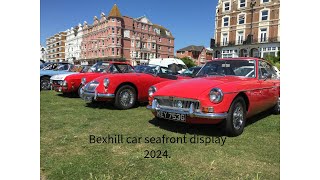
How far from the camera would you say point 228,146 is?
3439 millimetres

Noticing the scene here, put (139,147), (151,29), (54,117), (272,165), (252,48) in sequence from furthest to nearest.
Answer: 1. (151,29)
2. (252,48)
3. (54,117)
4. (139,147)
5. (272,165)

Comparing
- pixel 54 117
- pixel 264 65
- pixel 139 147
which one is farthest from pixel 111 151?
pixel 264 65

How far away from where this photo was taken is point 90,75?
8.00 meters

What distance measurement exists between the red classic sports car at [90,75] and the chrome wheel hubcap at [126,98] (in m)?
1.48

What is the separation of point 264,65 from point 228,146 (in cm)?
261

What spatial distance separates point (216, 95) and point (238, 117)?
0.60 meters

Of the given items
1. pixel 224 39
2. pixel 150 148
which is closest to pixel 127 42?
pixel 224 39

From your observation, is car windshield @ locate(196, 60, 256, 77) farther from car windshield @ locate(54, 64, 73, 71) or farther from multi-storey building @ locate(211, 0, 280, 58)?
multi-storey building @ locate(211, 0, 280, 58)

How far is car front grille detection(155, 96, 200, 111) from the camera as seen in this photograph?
150 inches

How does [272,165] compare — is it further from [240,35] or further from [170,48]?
[170,48]

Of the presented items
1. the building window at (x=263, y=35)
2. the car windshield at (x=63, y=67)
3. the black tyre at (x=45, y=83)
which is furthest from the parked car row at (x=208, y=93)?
the building window at (x=263, y=35)
